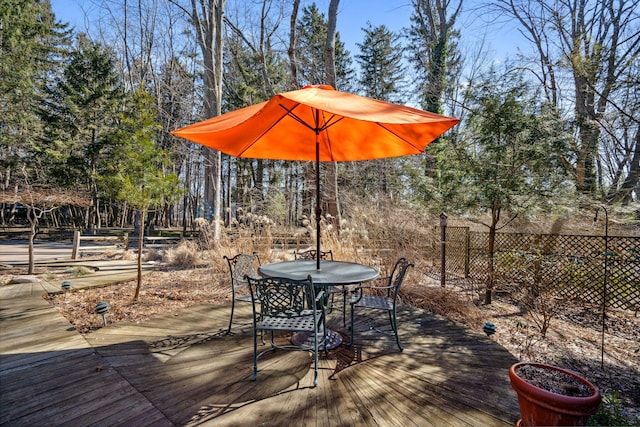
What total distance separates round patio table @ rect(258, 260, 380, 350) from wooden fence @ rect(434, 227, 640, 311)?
7.80 ft

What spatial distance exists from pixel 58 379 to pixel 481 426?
250cm

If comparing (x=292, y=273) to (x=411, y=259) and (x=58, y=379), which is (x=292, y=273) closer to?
(x=58, y=379)

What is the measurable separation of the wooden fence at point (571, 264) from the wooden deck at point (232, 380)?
1.72 meters

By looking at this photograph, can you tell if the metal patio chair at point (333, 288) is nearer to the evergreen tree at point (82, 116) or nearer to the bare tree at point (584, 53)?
the bare tree at point (584, 53)

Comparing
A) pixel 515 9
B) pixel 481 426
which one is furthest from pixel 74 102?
pixel 481 426

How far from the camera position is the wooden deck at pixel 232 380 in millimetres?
1610

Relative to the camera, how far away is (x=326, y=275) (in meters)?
2.49

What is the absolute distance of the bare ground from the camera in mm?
2889

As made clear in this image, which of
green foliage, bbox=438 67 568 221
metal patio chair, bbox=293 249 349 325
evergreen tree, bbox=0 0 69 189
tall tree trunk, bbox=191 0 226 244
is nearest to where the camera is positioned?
metal patio chair, bbox=293 249 349 325

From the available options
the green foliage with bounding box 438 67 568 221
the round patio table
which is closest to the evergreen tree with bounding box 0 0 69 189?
the round patio table

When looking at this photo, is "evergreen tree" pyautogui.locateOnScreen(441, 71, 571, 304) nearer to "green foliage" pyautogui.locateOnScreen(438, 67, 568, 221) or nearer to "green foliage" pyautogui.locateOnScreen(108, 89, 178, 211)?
"green foliage" pyautogui.locateOnScreen(438, 67, 568, 221)

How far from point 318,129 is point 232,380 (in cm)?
206

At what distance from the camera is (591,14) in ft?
25.7

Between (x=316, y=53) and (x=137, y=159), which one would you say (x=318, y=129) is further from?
(x=316, y=53)
